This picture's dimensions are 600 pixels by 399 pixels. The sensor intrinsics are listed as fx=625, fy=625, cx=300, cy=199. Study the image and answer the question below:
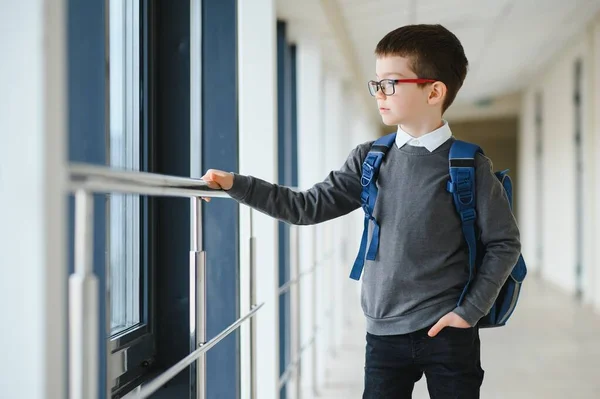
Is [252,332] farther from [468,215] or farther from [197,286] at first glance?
[468,215]

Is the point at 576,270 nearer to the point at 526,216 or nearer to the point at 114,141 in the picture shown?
the point at 526,216

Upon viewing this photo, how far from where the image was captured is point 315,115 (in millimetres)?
3113

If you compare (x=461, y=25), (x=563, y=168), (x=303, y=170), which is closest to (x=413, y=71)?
(x=303, y=170)

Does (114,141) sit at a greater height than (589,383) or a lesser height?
greater

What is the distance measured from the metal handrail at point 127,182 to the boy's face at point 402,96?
13.5 inches

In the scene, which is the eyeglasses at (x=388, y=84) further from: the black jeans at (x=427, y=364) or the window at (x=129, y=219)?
the window at (x=129, y=219)


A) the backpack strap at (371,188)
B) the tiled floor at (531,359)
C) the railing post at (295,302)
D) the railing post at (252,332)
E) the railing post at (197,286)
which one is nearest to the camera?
the railing post at (197,286)

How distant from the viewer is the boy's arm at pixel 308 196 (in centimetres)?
109

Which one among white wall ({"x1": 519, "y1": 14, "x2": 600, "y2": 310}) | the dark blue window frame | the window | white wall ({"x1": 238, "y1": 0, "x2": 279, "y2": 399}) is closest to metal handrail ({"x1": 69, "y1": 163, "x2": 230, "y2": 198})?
the window

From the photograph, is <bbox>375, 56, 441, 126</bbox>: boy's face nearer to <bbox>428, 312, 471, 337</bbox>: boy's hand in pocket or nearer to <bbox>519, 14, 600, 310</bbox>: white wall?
<bbox>428, 312, 471, 337</bbox>: boy's hand in pocket

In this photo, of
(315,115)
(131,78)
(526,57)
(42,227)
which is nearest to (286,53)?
(315,115)

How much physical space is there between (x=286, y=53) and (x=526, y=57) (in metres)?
3.64

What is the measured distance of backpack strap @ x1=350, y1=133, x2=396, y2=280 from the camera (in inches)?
42.9

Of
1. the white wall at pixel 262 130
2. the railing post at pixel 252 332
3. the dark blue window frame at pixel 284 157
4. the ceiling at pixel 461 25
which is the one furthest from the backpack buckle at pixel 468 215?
the dark blue window frame at pixel 284 157
